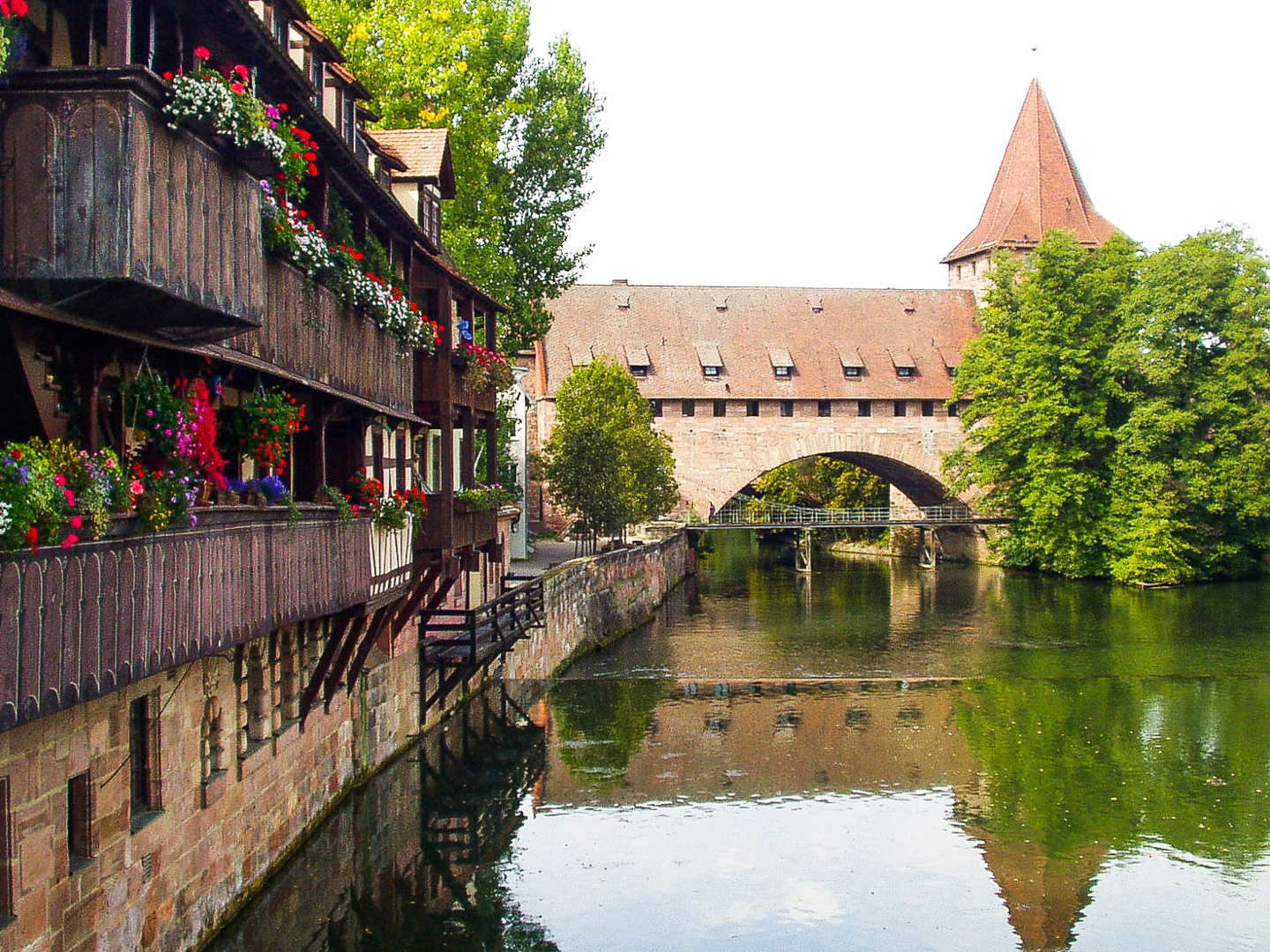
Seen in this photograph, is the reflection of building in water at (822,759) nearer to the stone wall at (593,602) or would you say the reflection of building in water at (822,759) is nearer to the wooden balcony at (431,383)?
the stone wall at (593,602)

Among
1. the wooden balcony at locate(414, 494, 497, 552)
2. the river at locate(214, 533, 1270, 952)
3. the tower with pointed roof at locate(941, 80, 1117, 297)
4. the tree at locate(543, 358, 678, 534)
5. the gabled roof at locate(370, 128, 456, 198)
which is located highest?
the tower with pointed roof at locate(941, 80, 1117, 297)

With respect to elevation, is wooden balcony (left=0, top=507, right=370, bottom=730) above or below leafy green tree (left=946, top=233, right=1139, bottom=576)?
below

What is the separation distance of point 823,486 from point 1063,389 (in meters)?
18.4

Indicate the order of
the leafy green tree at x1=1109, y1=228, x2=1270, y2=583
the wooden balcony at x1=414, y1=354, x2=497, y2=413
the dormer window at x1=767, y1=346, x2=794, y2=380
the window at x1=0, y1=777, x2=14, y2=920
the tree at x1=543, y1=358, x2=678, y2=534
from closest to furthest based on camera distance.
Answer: the window at x1=0, y1=777, x2=14, y2=920, the wooden balcony at x1=414, y1=354, x2=497, y2=413, the tree at x1=543, y1=358, x2=678, y2=534, the leafy green tree at x1=1109, y1=228, x2=1270, y2=583, the dormer window at x1=767, y1=346, x2=794, y2=380

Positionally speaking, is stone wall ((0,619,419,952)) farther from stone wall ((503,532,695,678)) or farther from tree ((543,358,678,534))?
tree ((543,358,678,534))

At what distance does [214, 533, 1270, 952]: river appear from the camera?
11.1 meters

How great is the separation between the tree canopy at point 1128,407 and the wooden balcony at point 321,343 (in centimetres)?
3001

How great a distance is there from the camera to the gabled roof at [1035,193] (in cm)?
5059

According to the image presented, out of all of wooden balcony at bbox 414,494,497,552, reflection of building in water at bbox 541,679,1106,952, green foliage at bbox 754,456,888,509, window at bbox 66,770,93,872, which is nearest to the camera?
window at bbox 66,770,93,872

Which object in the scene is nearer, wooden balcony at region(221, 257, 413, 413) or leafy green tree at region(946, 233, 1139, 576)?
wooden balcony at region(221, 257, 413, 413)

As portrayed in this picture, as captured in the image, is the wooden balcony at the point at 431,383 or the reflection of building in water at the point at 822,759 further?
the wooden balcony at the point at 431,383

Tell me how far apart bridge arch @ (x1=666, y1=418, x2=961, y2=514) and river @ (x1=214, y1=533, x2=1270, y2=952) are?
20.1 m

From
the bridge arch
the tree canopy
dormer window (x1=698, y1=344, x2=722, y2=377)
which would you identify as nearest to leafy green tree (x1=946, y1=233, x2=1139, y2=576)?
the tree canopy

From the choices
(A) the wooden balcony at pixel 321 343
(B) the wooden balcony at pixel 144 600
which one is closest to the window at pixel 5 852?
(B) the wooden balcony at pixel 144 600
